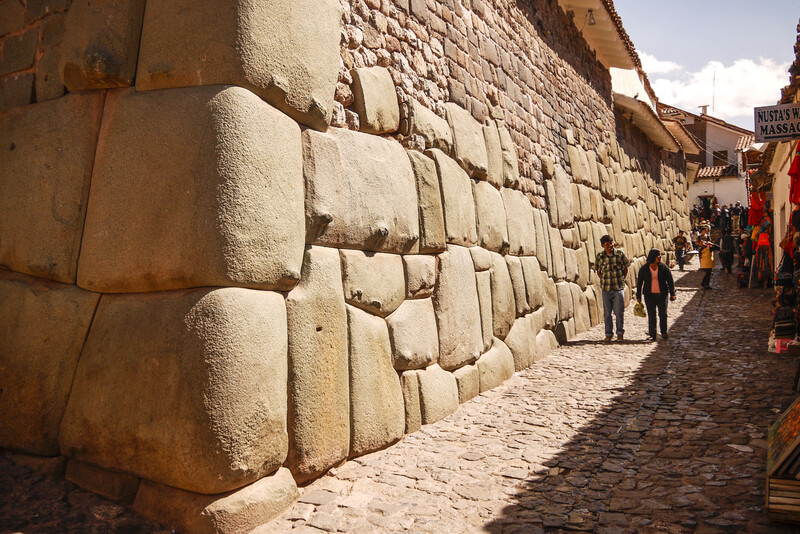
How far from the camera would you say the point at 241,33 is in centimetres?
299

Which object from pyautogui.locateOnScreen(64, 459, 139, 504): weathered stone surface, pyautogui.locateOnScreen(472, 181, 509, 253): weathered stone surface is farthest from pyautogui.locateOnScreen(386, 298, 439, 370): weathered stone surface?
pyautogui.locateOnScreen(64, 459, 139, 504): weathered stone surface

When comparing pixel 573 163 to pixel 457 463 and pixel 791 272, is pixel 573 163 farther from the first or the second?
pixel 457 463

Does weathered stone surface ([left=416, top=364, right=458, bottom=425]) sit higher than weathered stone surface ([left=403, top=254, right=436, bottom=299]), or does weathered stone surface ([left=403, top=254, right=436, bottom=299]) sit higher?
weathered stone surface ([left=403, top=254, right=436, bottom=299])

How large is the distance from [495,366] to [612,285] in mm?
3452

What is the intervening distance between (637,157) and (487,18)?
917 cm

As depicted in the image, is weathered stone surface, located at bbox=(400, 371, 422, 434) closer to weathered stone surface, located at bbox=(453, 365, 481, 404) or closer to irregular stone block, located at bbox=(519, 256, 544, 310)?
weathered stone surface, located at bbox=(453, 365, 481, 404)

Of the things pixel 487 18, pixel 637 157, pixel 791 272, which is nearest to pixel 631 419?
pixel 791 272

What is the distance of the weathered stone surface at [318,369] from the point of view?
125 inches

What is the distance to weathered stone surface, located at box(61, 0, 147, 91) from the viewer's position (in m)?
3.08

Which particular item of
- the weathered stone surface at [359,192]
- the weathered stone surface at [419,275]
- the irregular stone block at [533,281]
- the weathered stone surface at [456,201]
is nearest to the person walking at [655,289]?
the irregular stone block at [533,281]

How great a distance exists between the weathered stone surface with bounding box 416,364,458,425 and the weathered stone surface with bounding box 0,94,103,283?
2.38m

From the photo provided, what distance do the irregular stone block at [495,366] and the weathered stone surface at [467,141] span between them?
1.65m

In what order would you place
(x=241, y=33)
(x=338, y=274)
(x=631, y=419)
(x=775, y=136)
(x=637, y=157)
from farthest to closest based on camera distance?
(x=637, y=157), (x=775, y=136), (x=631, y=419), (x=338, y=274), (x=241, y=33)

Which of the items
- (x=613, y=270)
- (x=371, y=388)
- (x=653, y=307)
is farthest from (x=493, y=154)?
(x=653, y=307)
